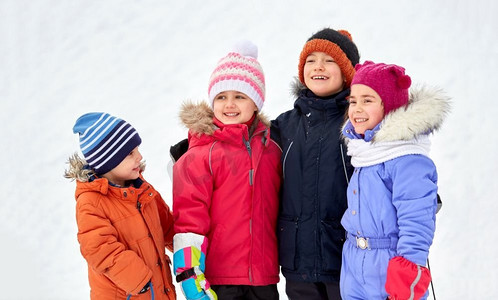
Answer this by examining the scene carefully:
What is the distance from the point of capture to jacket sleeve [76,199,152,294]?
1.94 metres

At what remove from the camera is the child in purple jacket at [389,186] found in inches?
72.6

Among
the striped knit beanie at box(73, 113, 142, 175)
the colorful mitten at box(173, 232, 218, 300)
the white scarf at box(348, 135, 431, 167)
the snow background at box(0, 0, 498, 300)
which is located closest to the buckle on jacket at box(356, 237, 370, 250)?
the white scarf at box(348, 135, 431, 167)

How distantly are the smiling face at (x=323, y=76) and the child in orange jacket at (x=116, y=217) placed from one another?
847 mm

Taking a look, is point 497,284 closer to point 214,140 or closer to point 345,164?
point 345,164

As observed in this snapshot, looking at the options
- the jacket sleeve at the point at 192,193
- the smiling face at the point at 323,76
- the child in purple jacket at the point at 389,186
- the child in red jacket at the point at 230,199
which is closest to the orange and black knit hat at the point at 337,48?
the smiling face at the point at 323,76

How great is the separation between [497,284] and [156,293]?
2.76 metres

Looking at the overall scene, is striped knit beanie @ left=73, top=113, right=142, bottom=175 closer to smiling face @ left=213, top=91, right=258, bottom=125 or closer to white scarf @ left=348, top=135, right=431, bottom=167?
smiling face @ left=213, top=91, right=258, bottom=125

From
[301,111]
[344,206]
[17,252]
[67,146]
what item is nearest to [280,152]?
[301,111]

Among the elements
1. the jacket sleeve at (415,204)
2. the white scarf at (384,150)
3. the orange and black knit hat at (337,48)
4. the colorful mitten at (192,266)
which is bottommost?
the colorful mitten at (192,266)

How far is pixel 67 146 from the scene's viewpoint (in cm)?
566

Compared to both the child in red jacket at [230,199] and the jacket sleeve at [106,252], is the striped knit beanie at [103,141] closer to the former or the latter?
the jacket sleeve at [106,252]

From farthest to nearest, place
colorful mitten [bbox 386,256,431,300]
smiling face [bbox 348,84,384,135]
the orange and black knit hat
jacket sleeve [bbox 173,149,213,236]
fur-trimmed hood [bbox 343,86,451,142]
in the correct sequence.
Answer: the orange and black knit hat < jacket sleeve [bbox 173,149,213,236] < smiling face [bbox 348,84,384,135] < fur-trimmed hood [bbox 343,86,451,142] < colorful mitten [bbox 386,256,431,300]

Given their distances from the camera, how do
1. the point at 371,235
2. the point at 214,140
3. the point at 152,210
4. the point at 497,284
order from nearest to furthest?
the point at 371,235, the point at 152,210, the point at 214,140, the point at 497,284

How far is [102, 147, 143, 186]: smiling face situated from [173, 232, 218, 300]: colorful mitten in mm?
332
